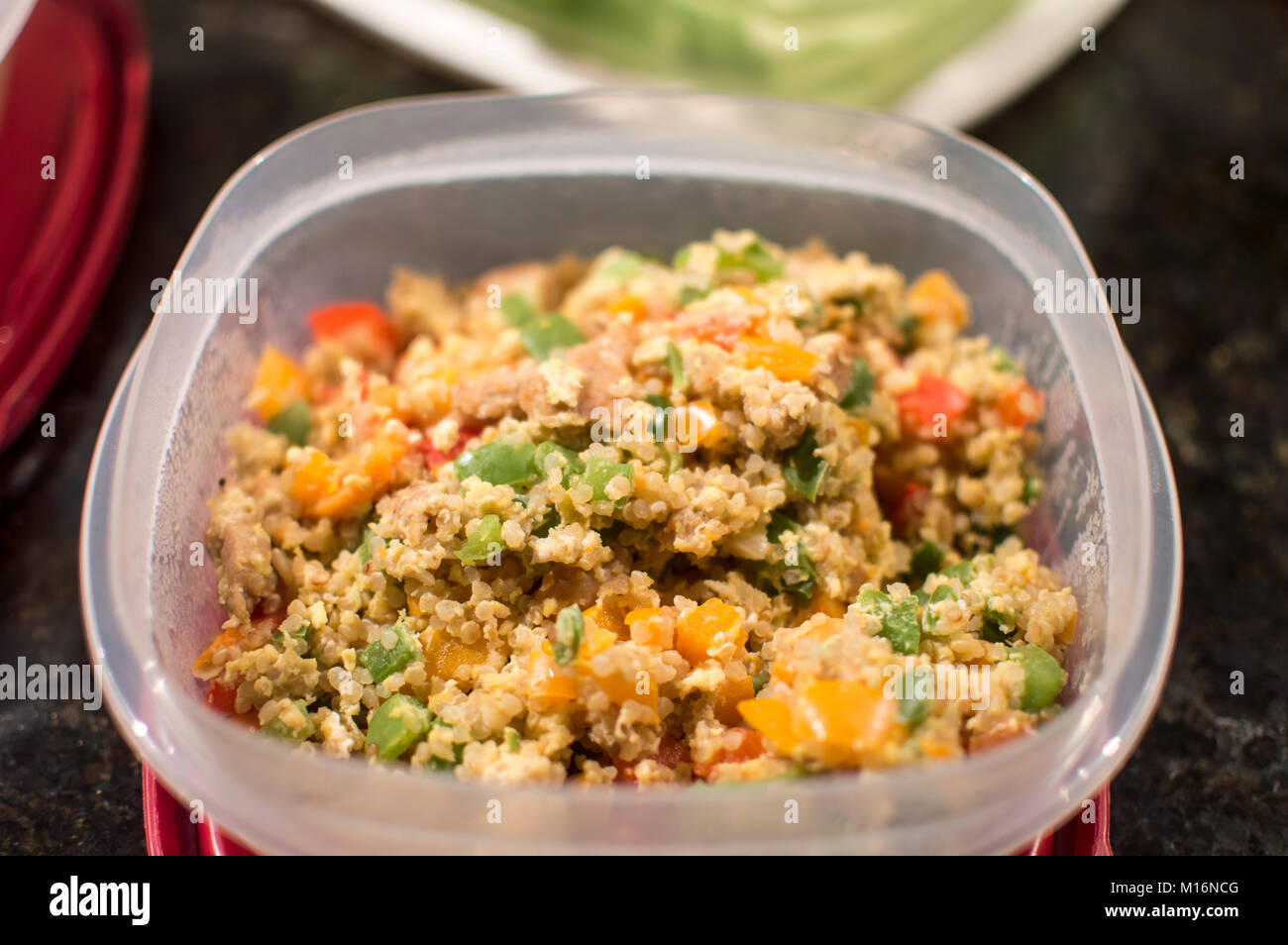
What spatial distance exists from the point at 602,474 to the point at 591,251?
2.10 ft

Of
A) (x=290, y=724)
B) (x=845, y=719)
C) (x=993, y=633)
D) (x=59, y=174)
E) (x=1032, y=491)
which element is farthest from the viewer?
(x=59, y=174)

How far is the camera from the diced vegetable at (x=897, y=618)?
1137 millimetres

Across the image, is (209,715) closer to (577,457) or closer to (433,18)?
(577,457)

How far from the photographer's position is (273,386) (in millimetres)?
1398

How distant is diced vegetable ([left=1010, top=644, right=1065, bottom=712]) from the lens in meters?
1.12

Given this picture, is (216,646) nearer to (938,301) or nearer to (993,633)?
(993,633)

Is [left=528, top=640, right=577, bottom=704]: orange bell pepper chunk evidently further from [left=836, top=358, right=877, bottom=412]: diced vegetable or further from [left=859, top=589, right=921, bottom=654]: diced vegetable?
[left=836, top=358, right=877, bottom=412]: diced vegetable

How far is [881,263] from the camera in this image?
1625 millimetres

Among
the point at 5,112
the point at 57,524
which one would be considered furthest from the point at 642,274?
the point at 5,112

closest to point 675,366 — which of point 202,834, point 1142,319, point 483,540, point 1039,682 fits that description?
point 483,540

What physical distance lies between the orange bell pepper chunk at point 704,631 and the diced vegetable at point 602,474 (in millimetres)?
147

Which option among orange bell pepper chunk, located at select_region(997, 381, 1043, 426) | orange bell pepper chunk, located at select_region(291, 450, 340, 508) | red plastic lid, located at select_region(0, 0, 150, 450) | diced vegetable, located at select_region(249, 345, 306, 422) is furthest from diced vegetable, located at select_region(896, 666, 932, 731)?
red plastic lid, located at select_region(0, 0, 150, 450)

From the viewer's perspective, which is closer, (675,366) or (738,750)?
(738,750)

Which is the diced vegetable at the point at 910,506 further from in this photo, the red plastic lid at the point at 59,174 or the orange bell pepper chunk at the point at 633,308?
the red plastic lid at the point at 59,174
